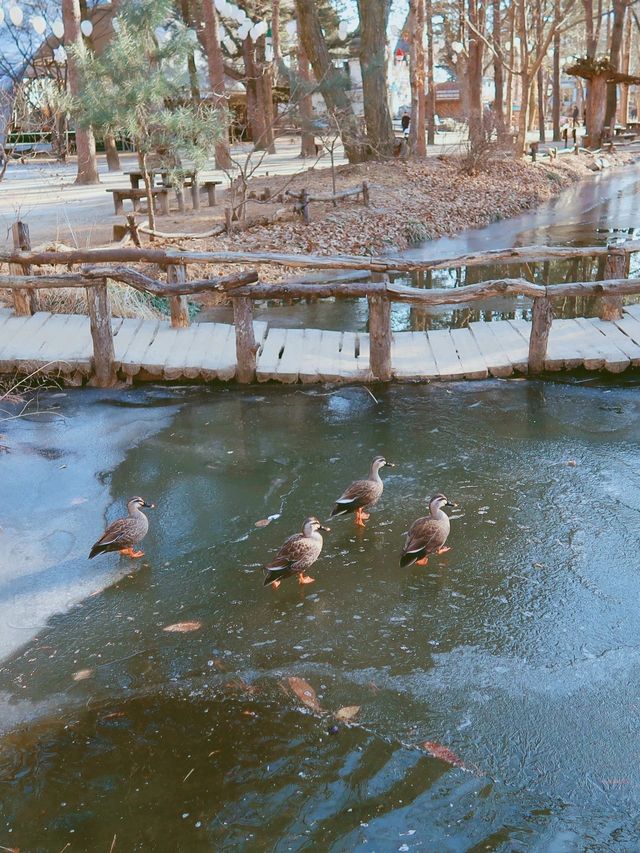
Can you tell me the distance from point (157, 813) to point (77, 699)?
0.93 metres

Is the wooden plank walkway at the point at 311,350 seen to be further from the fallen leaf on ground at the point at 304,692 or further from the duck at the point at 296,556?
the fallen leaf on ground at the point at 304,692

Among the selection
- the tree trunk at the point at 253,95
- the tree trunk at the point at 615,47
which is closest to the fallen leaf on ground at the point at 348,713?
the tree trunk at the point at 253,95

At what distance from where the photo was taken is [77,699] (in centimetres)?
434

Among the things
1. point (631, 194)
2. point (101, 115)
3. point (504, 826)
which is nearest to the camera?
point (504, 826)

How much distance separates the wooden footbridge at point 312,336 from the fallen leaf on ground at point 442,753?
520 cm

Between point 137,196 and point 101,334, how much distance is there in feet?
30.1

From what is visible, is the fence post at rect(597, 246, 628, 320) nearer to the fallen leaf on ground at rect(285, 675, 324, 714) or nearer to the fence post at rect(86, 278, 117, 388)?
Result: the fence post at rect(86, 278, 117, 388)

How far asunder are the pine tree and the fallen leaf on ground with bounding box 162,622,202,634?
11782mm

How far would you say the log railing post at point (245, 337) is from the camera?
870cm

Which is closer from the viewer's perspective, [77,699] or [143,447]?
[77,699]

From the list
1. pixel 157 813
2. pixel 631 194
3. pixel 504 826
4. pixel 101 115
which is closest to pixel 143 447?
pixel 157 813

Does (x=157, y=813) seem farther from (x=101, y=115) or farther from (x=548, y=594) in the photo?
(x=101, y=115)

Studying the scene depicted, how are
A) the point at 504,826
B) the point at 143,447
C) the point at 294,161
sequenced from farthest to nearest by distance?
the point at 294,161 < the point at 143,447 < the point at 504,826

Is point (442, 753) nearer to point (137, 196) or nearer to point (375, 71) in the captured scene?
point (137, 196)
